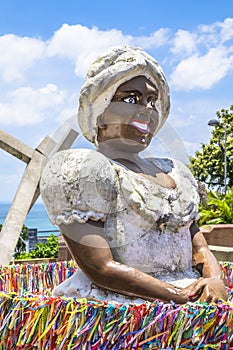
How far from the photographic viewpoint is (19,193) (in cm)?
717

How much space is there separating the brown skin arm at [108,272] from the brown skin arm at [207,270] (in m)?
0.04

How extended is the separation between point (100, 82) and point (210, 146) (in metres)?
23.3

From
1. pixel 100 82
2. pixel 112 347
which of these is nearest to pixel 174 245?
pixel 112 347

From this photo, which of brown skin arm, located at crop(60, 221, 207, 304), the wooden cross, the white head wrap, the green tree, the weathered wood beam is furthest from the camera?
the green tree

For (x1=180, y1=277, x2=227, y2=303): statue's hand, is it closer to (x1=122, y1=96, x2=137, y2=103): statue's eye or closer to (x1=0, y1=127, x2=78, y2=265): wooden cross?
(x1=122, y1=96, x2=137, y2=103): statue's eye

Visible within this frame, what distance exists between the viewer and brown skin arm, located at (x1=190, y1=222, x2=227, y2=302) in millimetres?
1911

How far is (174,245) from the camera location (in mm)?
2094

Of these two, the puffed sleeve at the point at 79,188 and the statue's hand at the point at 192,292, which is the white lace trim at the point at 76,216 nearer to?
the puffed sleeve at the point at 79,188

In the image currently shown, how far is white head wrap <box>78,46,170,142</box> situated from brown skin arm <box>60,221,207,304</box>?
19.0 inches

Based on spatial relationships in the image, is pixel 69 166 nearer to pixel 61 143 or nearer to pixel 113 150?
pixel 61 143

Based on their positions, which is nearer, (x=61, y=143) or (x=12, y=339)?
(x=12, y=339)

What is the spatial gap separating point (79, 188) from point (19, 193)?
539cm

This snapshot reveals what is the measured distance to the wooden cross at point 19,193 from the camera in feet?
22.8

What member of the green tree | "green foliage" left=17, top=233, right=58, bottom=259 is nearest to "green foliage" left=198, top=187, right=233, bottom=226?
"green foliage" left=17, top=233, right=58, bottom=259
